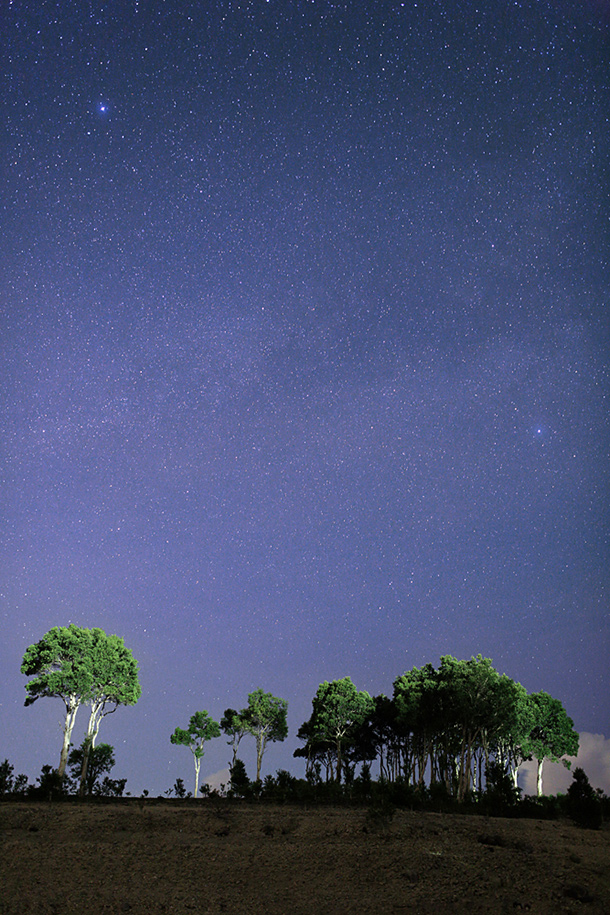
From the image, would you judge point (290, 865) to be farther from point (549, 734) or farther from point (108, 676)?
point (549, 734)

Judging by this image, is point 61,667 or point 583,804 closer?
point 583,804

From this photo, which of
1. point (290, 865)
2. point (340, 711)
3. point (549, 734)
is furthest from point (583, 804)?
point (340, 711)

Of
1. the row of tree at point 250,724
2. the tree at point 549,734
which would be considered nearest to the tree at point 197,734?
the row of tree at point 250,724

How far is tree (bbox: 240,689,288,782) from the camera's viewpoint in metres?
51.9

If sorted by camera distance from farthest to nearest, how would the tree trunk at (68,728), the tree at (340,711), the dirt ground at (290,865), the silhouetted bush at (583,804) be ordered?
the tree at (340,711)
the tree trunk at (68,728)
the silhouetted bush at (583,804)
the dirt ground at (290,865)

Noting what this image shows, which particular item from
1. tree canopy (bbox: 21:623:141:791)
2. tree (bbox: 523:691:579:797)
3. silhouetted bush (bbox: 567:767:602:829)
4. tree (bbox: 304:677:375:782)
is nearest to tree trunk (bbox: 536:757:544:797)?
tree (bbox: 523:691:579:797)

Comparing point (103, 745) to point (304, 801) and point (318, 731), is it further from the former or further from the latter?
point (304, 801)

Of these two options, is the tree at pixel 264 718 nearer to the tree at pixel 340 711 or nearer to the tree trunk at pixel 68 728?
the tree at pixel 340 711

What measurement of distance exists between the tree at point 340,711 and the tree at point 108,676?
19.2 metres

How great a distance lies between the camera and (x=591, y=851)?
57.4ft

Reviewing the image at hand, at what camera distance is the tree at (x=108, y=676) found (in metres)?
36.3

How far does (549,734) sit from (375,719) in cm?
1526

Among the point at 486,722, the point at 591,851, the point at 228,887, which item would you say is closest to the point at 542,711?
the point at 486,722

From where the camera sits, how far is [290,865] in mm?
16562
